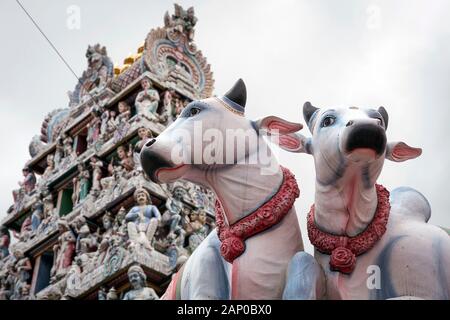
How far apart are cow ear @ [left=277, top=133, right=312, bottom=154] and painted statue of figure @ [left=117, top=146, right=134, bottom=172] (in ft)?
33.8

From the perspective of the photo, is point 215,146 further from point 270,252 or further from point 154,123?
point 154,123

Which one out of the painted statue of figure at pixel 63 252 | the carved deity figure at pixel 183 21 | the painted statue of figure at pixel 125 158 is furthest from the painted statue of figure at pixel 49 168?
the carved deity figure at pixel 183 21

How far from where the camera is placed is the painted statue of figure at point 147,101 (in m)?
14.9

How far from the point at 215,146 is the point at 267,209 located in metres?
0.47

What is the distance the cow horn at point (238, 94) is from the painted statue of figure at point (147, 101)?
Result: 10.4 metres

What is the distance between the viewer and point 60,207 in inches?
631

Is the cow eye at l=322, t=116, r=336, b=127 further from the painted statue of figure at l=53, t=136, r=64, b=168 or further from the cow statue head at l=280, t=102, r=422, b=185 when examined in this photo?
the painted statue of figure at l=53, t=136, r=64, b=168

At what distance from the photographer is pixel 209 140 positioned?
4238 millimetres

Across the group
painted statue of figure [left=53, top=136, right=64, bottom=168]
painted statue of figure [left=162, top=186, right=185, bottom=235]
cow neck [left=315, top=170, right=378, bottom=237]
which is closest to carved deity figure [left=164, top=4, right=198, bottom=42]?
painted statue of figure [left=53, top=136, right=64, bottom=168]

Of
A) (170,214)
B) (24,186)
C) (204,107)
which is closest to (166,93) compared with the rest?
(170,214)

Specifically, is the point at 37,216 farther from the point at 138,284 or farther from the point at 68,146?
the point at 138,284

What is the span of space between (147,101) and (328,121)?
11.4 meters

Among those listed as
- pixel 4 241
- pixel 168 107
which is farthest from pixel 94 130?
pixel 4 241

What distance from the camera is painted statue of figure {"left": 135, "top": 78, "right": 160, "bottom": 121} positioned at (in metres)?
14.9
